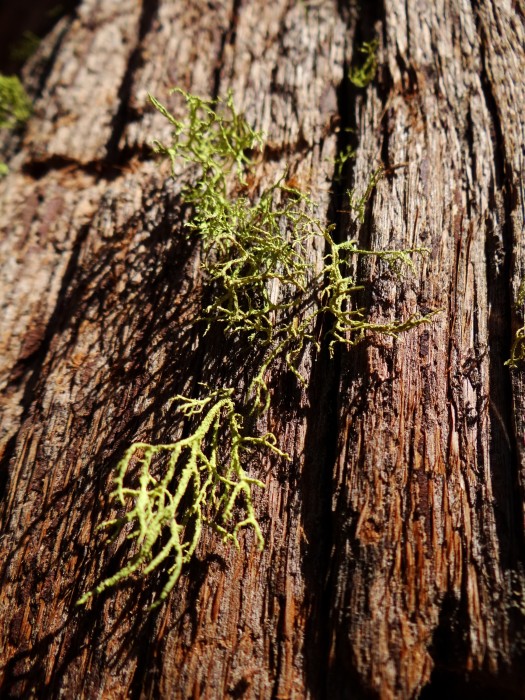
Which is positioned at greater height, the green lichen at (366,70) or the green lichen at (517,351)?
the green lichen at (366,70)

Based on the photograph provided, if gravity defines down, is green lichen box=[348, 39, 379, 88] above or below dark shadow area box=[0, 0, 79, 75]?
below

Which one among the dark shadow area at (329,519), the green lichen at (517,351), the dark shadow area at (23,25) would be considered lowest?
the dark shadow area at (329,519)

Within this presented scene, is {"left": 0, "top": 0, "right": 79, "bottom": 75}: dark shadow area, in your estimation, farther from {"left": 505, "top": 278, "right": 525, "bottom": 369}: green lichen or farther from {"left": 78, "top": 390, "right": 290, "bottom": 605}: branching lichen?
{"left": 505, "top": 278, "right": 525, "bottom": 369}: green lichen

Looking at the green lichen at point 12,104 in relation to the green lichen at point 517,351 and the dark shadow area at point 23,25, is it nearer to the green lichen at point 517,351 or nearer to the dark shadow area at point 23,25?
the dark shadow area at point 23,25

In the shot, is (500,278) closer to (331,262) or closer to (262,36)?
(331,262)

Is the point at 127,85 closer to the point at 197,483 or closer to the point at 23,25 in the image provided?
the point at 23,25

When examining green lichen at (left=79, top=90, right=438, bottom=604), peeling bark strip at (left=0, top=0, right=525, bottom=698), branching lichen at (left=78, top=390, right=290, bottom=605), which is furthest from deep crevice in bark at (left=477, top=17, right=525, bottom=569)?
branching lichen at (left=78, top=390, right=290, bottom=605)

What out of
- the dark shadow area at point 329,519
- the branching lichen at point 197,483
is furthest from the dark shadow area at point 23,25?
the branching lichen at point 197,483

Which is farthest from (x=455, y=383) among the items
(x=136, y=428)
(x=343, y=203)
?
(x=136, y=428)

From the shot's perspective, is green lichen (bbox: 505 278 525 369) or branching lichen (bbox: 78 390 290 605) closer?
branching lichen (bbox: 78 390 290 605)

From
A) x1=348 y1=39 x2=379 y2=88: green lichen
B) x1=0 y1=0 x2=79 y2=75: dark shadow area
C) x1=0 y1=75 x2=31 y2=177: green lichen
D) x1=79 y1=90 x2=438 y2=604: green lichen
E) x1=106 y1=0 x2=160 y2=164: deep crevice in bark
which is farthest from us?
x1=0 y1=0 x2=79 y2=75: dark shadow area
